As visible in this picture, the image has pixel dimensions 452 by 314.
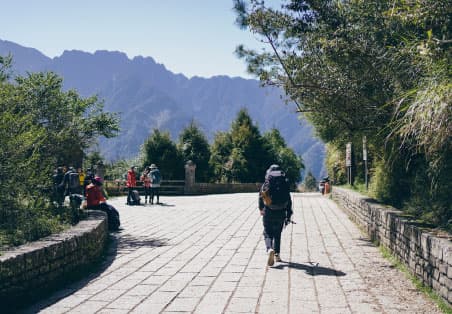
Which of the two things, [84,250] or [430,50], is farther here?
[84,250]

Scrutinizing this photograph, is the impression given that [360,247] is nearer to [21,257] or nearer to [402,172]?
[402,172]

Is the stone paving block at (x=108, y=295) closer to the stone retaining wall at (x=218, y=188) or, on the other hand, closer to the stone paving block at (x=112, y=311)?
the stone paving block at (x=112, y=311)

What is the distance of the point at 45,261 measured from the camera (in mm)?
6613

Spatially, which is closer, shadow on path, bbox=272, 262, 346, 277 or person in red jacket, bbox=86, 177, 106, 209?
shadow on path, bbox=272, 262, 346, 277

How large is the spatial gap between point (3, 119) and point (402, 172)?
34.2 feet

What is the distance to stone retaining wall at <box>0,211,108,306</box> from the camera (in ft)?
18.8

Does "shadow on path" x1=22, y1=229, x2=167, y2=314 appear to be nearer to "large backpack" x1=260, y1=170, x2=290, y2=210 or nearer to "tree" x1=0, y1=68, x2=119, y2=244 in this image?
"tree" x1=0, y1=68, x2=119, y2=244

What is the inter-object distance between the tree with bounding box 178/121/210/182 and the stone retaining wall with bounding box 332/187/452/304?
25.4 metres

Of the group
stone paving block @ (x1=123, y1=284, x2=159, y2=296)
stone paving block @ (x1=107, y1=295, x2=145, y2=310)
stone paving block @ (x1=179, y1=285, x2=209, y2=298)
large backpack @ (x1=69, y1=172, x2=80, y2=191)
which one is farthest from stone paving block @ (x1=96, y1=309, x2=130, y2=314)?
large backpack @ (x1=69, y1=172, x2=80, y2=191)

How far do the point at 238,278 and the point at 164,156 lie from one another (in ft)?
89.1

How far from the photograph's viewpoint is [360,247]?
1011 cm

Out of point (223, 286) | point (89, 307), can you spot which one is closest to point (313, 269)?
point (223, 286)

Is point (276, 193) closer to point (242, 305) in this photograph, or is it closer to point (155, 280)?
point (155, 280)

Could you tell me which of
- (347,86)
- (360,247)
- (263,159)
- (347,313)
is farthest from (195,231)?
(263,159)
